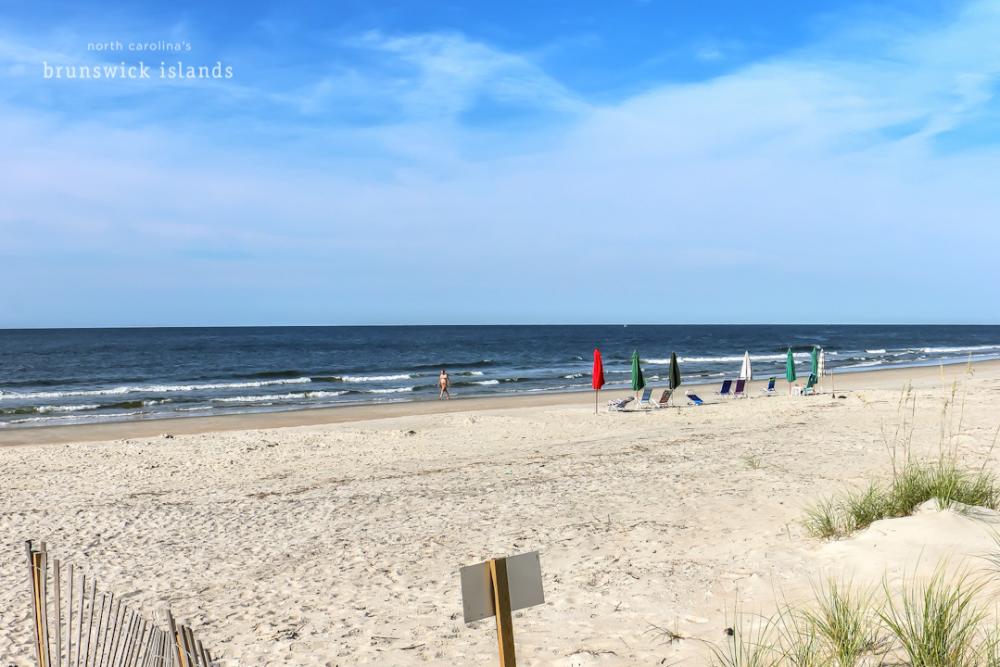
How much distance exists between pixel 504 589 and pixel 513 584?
0.04 metres

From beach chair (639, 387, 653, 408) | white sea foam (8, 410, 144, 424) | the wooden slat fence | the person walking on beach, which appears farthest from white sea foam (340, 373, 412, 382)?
the wooden slat fence

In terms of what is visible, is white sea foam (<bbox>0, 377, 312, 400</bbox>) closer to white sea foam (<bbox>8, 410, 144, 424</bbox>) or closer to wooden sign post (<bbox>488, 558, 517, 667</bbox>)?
white sea foam (<bbox>8, 410, 144, 424</bbox>)

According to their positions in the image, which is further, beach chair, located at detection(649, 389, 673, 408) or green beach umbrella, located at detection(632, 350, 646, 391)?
beach chair, located at detection(649, 389, 673, 408)

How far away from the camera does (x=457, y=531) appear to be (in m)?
7.32

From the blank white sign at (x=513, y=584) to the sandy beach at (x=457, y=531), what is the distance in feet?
5.80

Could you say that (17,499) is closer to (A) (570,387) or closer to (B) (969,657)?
(B) (969,657)

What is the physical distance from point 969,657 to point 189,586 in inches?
216

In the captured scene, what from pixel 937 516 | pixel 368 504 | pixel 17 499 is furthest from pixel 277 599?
pixel 17 499

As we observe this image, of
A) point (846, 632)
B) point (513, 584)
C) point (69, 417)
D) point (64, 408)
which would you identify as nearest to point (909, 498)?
point (846, 632)

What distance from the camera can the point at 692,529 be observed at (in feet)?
22.7

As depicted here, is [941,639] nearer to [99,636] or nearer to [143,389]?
[99,636]

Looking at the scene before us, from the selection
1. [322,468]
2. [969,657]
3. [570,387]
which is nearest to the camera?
[969,657]

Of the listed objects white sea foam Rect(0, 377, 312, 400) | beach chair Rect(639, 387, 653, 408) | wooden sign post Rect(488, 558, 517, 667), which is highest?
wooden sign post Rect(488, 558, 517, 667)

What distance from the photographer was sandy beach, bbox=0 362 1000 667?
486cm
